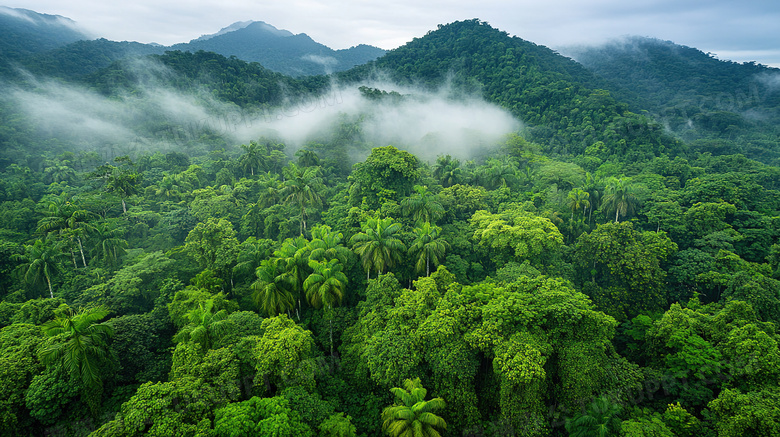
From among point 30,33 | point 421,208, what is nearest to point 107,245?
point 421,208

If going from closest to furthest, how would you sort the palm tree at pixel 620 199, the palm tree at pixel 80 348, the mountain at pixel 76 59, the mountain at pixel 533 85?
the palm tree at pixel 80 348, the palm tree at pixel 620 199, the mountain at pixel 533 85, the mountain at pixel 76 59

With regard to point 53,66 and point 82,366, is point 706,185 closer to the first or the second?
point 82,366

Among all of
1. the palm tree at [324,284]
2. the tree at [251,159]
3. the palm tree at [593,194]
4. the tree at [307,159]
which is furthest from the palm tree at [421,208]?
the tree at [251,159]

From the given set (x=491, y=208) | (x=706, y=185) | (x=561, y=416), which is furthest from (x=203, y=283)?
(x=706, y=185)

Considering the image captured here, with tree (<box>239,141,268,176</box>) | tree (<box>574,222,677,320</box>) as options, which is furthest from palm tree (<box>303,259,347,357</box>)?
tree (<box>239,141,268,176</box>)

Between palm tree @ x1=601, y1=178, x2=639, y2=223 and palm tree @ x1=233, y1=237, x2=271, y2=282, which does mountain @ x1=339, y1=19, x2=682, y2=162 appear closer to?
palm tree @ x1=601, y1=178, x2=639, y2=223

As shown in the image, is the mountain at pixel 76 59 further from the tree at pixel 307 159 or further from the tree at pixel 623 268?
the tree at pixel 623 268

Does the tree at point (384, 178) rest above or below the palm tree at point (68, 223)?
above
